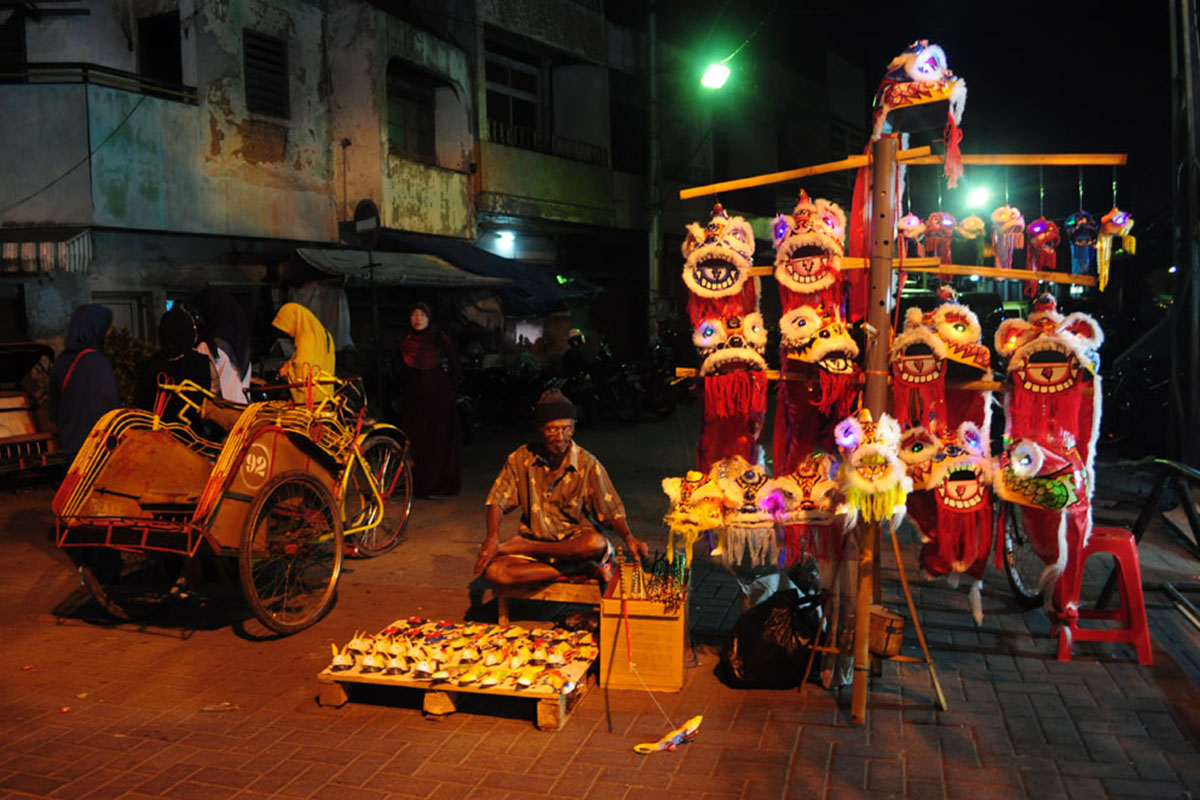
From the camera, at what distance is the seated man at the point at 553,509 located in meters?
5.16

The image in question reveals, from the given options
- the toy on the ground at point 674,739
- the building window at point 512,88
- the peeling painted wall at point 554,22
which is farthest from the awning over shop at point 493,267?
the toy on the ground at point 674,739

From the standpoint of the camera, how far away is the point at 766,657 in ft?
14.9

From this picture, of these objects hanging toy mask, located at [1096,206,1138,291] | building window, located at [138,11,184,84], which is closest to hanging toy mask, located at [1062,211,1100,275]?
hanging toy mask, located at [1096,206,1138,291]

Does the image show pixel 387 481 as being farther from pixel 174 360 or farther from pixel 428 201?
pixel 428 201

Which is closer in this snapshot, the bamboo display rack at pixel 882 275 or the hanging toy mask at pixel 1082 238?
the bamboo display rack at pixel 882 275

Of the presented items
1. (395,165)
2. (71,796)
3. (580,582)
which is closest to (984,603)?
(580,582)

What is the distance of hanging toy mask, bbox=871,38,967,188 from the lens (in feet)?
14.4

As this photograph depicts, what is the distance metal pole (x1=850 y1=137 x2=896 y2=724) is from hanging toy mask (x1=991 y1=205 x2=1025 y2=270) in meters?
1.08

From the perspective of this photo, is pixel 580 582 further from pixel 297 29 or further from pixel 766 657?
pixel 297 29

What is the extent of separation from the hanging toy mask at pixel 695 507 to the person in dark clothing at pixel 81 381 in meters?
4.25

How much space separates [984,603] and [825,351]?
257cm

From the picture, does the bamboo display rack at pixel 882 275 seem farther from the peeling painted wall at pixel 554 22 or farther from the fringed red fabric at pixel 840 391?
the peeling painted wall at pixel 554 22

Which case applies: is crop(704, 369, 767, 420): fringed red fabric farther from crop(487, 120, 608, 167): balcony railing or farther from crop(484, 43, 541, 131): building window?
crop(484, 43, 541, 131): building window

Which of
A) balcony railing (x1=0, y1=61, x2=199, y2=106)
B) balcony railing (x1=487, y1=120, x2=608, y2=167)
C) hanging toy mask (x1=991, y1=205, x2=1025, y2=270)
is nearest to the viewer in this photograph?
hanging toy mask (x1=991, y1=205, x2=1025, y2=270)
